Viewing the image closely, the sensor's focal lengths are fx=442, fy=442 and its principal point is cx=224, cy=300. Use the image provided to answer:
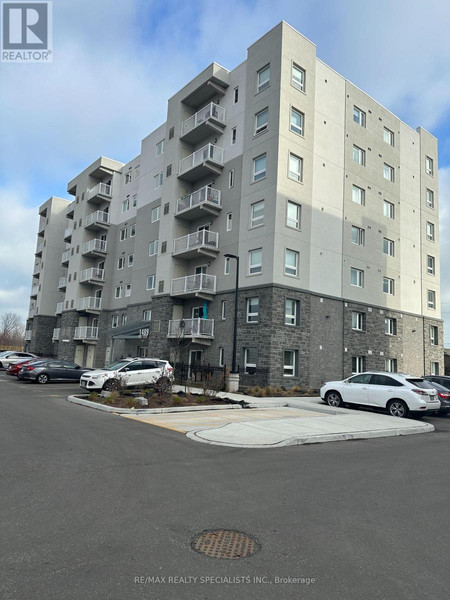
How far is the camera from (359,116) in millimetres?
31031

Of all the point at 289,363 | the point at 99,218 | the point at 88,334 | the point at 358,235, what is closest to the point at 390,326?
the point at 358,235

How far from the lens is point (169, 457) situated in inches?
316

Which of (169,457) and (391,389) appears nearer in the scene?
(169,457)

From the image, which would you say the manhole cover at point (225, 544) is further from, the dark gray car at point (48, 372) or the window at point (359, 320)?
the window at point (359, 320)

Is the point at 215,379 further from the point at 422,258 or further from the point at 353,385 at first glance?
the point at 422,258

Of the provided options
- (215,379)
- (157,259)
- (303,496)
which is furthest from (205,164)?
(303,496)

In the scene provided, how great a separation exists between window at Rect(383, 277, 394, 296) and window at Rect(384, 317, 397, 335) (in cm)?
186

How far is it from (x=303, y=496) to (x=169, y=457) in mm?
2876

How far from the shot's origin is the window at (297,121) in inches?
1026

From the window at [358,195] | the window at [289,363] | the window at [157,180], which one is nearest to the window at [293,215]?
the window at [358,195]

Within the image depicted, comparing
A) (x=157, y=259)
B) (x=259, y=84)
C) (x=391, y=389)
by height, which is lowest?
(x=391, y=389)

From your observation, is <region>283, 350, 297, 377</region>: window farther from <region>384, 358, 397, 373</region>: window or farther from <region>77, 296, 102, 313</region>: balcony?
<region>77, 296, 102, 313</region>: balcony

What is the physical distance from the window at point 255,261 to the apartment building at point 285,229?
0.06 metres

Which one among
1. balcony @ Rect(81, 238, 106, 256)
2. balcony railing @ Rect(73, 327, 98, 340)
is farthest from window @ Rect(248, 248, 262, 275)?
balcony @ Rect(81, 238, 106, 256)
